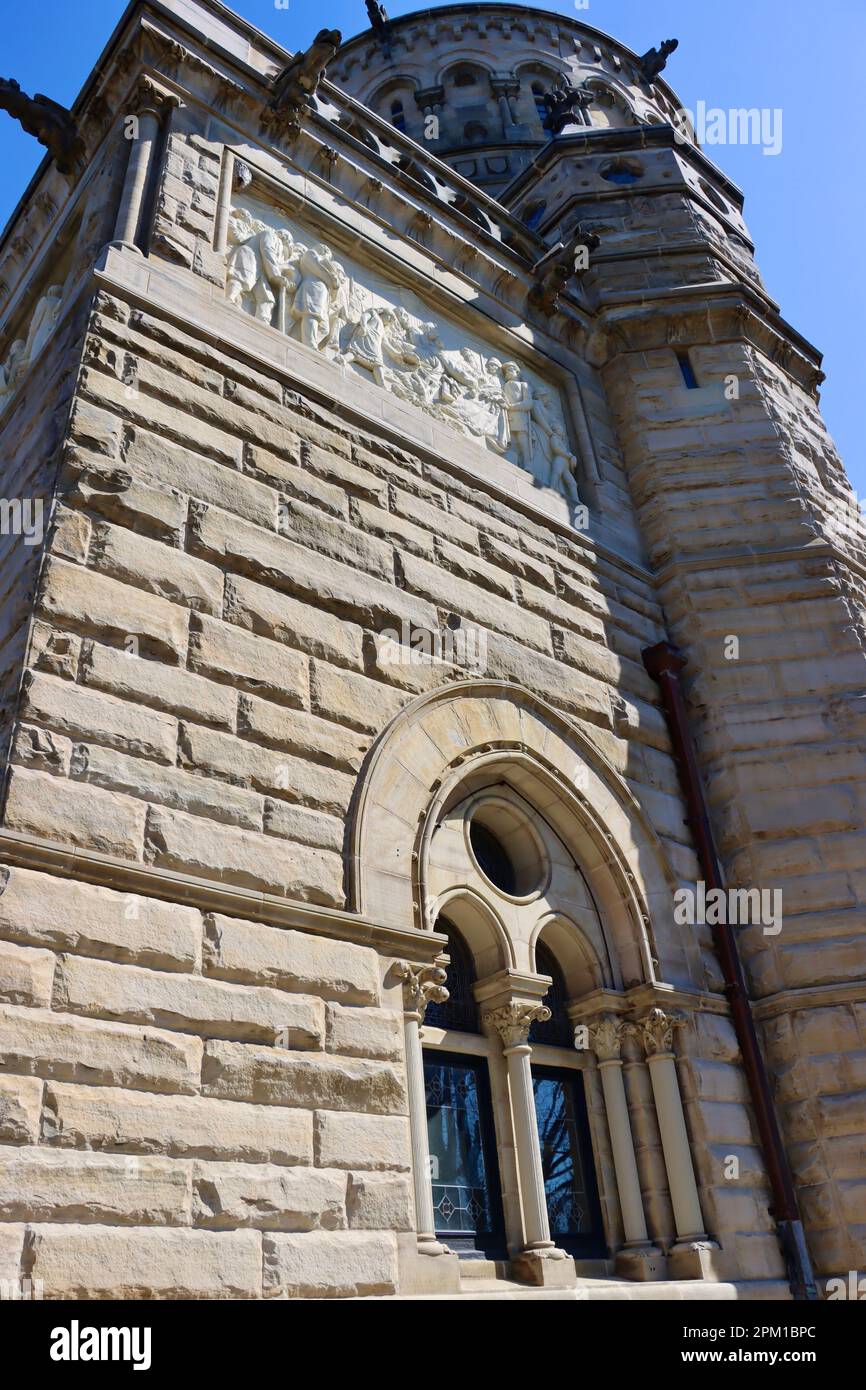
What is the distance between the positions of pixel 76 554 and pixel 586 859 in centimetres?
407

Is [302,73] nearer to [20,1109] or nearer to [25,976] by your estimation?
[25,976]

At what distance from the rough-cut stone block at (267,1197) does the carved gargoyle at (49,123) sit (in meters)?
7.92

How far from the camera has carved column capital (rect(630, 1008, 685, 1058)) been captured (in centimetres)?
705

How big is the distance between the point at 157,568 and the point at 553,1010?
3.94 m

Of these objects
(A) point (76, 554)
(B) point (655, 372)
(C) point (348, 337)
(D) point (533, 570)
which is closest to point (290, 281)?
(C) point (348, 337)

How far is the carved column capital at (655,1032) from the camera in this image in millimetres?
7055

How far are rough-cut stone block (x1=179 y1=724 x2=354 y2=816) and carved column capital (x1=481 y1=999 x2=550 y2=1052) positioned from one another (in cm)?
170

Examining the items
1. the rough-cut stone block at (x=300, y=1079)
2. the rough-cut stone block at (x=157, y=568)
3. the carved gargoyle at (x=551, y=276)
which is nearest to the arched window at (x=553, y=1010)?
the rough-cut stone block at (x=300, y=1079)

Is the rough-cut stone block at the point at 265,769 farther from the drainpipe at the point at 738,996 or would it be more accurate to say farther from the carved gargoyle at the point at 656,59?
the carved gargoyle at the point at 656,59

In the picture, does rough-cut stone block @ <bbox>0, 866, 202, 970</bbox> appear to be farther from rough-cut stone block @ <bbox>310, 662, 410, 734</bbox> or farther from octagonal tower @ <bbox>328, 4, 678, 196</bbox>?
octagonal tower @ <bbox>328, 4, 678, 196</bbox>

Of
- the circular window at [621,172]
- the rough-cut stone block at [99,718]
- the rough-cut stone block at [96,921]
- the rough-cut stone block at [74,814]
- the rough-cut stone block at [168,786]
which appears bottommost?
the rough-cut stone block at [96,921]

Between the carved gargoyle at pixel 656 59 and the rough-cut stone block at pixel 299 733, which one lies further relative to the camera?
the carved gargoyle at pixel 656 59

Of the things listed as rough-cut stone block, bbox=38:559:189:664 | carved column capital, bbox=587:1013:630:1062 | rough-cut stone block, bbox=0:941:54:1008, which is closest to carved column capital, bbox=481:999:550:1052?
carved column capital, bbox=587:1013:630:1062
